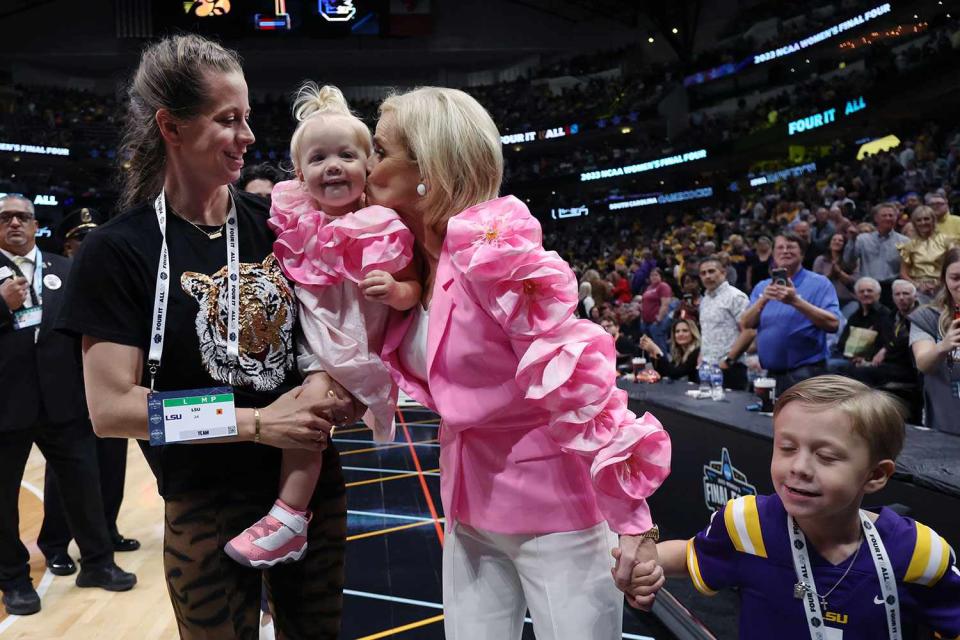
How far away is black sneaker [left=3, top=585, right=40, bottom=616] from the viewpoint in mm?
3603

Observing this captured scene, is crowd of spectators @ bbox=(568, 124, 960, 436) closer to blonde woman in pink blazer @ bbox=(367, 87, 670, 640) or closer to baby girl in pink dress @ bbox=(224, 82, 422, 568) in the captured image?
blonde woman in pink blazer @ bbox=(367, 87, 670, 640)

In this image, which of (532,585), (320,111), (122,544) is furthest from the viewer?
(122,544)

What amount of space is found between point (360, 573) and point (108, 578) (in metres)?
1.31

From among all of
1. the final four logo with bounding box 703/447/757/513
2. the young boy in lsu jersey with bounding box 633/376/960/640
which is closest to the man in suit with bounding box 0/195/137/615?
the final four logo with bounding box 703/447/757/513

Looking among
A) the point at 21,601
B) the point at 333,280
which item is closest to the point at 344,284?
the point at 333,280

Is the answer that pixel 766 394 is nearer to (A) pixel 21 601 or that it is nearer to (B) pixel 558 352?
(B) pixel 558 352

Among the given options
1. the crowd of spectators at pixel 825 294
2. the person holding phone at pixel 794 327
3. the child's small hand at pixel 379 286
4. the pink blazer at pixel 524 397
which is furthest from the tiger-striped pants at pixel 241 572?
the person holding phone at pixel 794 327

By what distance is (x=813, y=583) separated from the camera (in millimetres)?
1557

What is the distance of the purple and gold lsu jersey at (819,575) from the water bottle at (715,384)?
2.96 m

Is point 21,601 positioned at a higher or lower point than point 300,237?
lower

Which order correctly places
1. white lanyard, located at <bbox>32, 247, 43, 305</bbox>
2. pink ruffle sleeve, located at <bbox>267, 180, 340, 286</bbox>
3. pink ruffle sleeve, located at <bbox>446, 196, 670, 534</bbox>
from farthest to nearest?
white lanyard, located at <bbox>32, 247, 43, 305</bbox> → pink ruffle sleeve, located at <bbox>267, 180, 340, 286</bbox> → pink ruffle sleeve, located at <bbox>446, 196, 670, 534</bbox>

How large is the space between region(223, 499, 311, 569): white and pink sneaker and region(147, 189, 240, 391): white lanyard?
14.1 inches

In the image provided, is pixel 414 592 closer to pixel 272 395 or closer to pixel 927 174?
pixel 272 395

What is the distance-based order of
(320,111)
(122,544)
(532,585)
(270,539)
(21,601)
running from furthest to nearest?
(122,544) → (21,601) → (320,111) → (270,539) → (532,585)
